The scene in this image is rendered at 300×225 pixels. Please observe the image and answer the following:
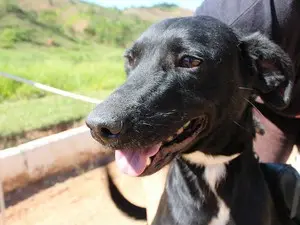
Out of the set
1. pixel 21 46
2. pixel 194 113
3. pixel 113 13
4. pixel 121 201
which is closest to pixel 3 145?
pixel 121 201

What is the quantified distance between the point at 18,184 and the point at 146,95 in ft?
9.21

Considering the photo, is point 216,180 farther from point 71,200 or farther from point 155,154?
point 71,200

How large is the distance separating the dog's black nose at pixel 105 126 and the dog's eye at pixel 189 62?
16.9 inches

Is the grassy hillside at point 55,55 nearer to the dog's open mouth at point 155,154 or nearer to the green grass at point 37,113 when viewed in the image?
the green grass at point 37,113

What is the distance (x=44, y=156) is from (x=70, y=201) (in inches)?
22.8

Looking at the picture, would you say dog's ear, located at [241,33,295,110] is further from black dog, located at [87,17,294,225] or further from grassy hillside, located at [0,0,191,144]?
grassy hillside, located at [0,0,191,144]

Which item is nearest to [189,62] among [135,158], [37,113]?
[135,158]

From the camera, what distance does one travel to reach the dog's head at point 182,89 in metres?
1.72

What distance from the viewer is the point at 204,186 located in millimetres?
→ 2203

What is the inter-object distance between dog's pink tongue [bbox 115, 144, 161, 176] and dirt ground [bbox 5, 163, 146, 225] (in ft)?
5.64

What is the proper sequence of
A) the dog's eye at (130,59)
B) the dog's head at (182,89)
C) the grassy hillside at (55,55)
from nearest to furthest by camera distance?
the dog's head at (182,89)
the dog's eye at (130,59)
the grassy hillside at (55,55)

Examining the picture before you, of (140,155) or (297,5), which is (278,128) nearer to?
(297,5)

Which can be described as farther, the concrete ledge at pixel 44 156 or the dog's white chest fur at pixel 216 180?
the concrete ledge at pixel 44 156

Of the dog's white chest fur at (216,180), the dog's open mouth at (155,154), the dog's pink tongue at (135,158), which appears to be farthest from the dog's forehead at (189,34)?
the dog's white chest fur at (216,180)
